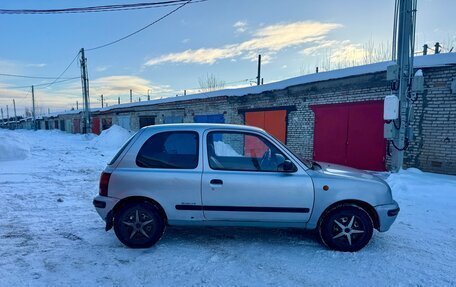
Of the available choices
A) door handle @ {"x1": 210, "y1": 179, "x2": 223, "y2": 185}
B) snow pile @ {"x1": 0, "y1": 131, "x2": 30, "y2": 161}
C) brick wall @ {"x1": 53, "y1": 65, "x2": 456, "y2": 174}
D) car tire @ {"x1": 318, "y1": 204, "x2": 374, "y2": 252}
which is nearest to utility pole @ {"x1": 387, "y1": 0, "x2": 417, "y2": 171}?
brick wall @ {"x1": 53, "y1": 65, "x2": 456, "y2": 174}

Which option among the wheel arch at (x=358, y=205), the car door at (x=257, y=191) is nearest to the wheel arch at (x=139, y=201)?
the car door at (x=257, y=191)

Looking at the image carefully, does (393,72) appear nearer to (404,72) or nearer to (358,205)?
(404,72)

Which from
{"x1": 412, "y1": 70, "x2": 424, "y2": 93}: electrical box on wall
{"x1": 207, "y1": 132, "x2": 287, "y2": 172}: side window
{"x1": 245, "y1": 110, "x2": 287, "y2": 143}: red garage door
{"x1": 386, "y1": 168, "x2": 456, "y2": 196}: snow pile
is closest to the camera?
{"x1": 207, "y1": 132, "x2": 287, "y2": 172}: side window

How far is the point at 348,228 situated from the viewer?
3.71 meters

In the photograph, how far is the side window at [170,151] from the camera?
150 inches

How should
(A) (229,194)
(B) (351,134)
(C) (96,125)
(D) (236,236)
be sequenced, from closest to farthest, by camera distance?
(A) (229,194), (D) (236,236), (B) (351,134), (C) (96,125)

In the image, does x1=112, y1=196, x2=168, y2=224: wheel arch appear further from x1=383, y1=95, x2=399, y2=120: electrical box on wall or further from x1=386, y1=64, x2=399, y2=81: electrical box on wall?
x1=386, y1=64, x2=399, y2=81: electrical box on wall

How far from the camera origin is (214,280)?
3.05 metres

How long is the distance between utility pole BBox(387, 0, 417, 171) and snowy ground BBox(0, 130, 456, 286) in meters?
2.88

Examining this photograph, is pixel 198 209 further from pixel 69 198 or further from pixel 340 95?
pixel 340 95

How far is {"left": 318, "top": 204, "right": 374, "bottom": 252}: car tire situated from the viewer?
371 cm

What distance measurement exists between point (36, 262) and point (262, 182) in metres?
2.84

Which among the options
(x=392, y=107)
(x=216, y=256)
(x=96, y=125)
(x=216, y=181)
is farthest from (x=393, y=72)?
(x=96, y=125)

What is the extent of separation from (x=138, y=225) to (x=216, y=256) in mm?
1084
